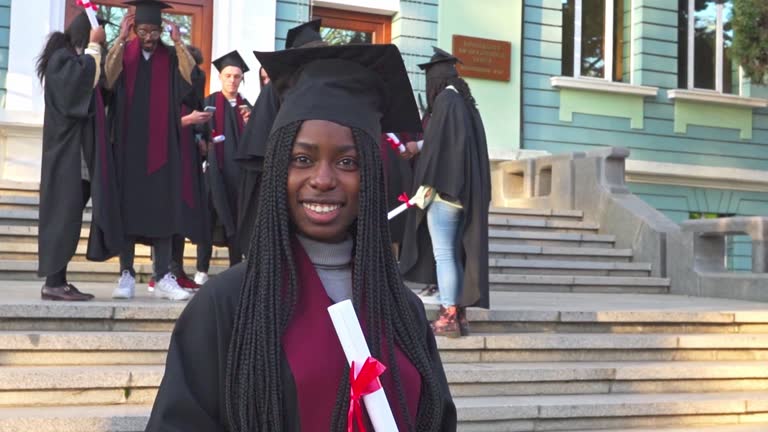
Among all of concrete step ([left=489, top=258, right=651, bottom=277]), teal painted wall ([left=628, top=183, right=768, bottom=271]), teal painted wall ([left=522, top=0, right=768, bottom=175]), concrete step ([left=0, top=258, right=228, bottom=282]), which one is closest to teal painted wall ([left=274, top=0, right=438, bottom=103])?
teal painted wall ([left=522, top=0, right=768, bottom=175])

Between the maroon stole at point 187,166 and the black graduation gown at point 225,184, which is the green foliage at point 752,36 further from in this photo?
the maroon stole at point 187,166

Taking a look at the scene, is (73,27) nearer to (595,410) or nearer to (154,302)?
(154,302)

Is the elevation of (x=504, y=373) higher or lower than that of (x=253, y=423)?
lower

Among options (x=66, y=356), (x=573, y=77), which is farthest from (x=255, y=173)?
(x=573, y=77)

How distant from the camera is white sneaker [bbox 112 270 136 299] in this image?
583cm

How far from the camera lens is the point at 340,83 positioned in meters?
1.98

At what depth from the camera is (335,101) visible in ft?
6.35

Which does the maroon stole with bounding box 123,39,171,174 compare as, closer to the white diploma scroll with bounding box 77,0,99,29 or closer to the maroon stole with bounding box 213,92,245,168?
the white diploma scroll with bounding box 77,0,99,29

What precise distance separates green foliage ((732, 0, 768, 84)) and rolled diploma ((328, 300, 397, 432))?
9710 millimetres

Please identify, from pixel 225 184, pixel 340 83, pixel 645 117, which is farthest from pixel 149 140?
pixel 645 117

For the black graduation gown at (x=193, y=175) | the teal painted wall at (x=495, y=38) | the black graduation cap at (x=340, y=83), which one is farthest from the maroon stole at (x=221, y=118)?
the black graduation cap at (x=340, y=83)

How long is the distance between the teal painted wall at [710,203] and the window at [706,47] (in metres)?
1.64

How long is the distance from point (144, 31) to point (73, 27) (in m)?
0.43

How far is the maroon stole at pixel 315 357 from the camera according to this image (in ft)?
5.93
